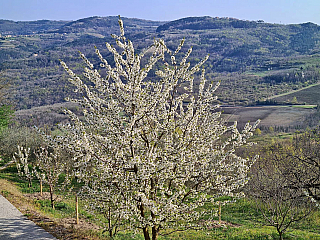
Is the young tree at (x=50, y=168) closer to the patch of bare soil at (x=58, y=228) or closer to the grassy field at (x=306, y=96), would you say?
the patch of bare soil at (x=58, y=228)

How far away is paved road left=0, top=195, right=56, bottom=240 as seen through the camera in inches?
362

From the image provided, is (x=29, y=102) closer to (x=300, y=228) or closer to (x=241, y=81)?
(x=241, y=81)

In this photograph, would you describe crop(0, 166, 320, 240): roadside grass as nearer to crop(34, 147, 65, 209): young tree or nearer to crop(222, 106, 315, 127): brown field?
crop(34, 147, 65, 209): young tree

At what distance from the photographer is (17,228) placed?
388 inches

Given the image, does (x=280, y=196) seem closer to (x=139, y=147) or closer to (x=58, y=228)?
(x=139, y=147)

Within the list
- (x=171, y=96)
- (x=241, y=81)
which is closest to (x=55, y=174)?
(x=171, y=96)

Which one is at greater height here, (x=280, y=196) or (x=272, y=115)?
(x=280, y=196)

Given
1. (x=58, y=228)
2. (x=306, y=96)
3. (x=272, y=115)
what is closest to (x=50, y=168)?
(x=58, y=228)

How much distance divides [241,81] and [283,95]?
2980 centimetres

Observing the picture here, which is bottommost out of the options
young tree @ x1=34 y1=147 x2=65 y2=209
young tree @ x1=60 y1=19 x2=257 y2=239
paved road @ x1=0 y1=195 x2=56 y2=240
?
paved road @ x1=0 y1=195 x2=56 y2=240

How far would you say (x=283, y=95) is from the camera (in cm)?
11281

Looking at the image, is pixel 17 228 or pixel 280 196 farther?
pixel 17 228

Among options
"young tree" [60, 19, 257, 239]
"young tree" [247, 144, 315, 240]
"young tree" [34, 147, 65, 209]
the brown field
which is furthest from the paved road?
the brown field

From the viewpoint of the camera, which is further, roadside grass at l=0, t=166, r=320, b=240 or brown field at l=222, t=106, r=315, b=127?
brown field at l=222, t=106, r=315, b=127
